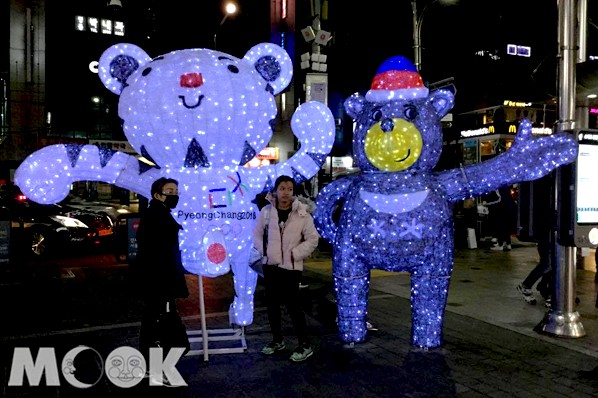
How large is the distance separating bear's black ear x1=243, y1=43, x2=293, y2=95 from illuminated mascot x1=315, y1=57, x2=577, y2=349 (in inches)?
44.2

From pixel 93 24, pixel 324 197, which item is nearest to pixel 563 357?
pixel 324 197

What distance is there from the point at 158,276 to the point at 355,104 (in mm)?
2560

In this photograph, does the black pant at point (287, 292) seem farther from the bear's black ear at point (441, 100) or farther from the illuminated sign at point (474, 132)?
the illuminated sign at point (474, 132)

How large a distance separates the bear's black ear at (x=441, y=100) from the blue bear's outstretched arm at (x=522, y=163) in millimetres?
649

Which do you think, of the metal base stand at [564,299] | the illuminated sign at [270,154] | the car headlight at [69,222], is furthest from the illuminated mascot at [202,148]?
the illuminated sign at [270,154]

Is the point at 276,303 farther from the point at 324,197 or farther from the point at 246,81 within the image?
the point at 246,81

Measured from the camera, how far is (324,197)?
5.73 metres

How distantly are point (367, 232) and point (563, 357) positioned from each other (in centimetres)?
219

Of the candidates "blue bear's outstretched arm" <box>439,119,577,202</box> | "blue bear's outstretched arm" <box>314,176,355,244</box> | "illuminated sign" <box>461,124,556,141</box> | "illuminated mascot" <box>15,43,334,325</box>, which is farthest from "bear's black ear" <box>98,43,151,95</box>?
"illuminated sign" <box>461,124,556,141</box>

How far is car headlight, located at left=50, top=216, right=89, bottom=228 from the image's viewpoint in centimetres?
1252

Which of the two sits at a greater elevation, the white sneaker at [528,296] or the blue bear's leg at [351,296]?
the blue bear's leg at [351,296]

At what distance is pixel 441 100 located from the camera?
531cm

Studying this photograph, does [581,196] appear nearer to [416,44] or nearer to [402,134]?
[402,134]

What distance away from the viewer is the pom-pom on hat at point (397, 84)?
5316 mm
